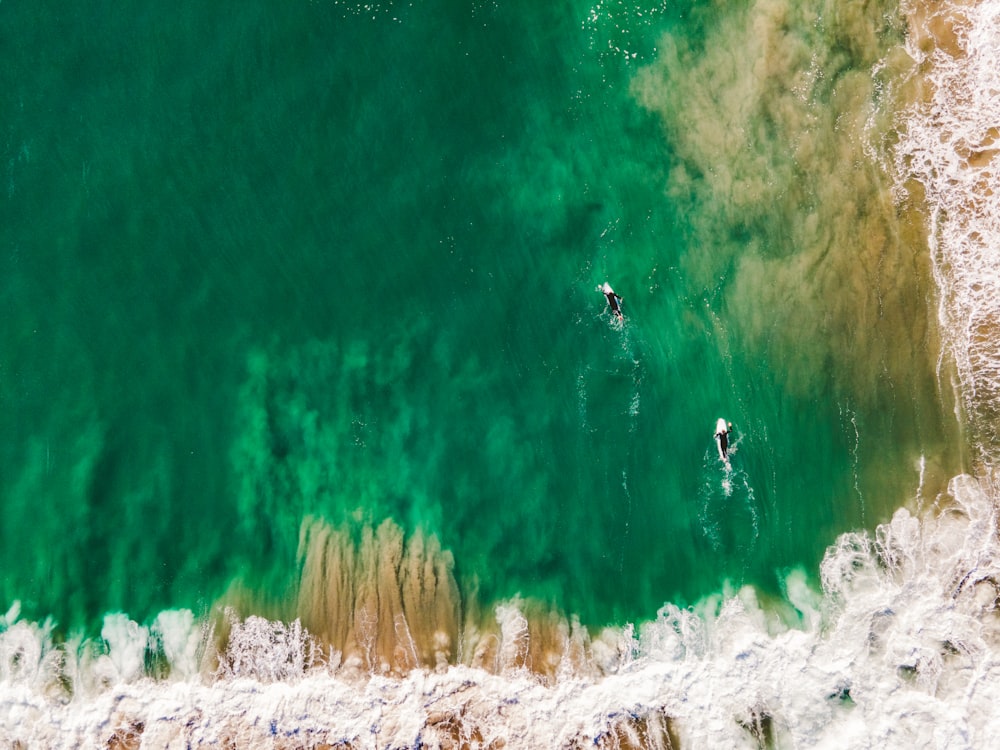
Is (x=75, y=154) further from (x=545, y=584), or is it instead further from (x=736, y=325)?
(x=736, y=325)

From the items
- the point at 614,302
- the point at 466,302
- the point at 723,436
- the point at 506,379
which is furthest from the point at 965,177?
the point at 466,302

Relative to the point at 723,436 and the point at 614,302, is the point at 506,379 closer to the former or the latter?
the point at 614,302

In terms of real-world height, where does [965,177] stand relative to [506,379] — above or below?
above

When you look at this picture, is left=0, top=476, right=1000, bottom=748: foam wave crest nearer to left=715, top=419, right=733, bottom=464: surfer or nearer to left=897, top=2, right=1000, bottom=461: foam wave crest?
left=897, top=2, right=1000, bottom=461: foam wave crest

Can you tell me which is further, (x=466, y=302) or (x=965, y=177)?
(x=466, y=302)

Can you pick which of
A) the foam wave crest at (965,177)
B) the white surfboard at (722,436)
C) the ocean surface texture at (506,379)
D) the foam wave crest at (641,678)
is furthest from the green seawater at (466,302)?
the foam wave crest at (641,678)
